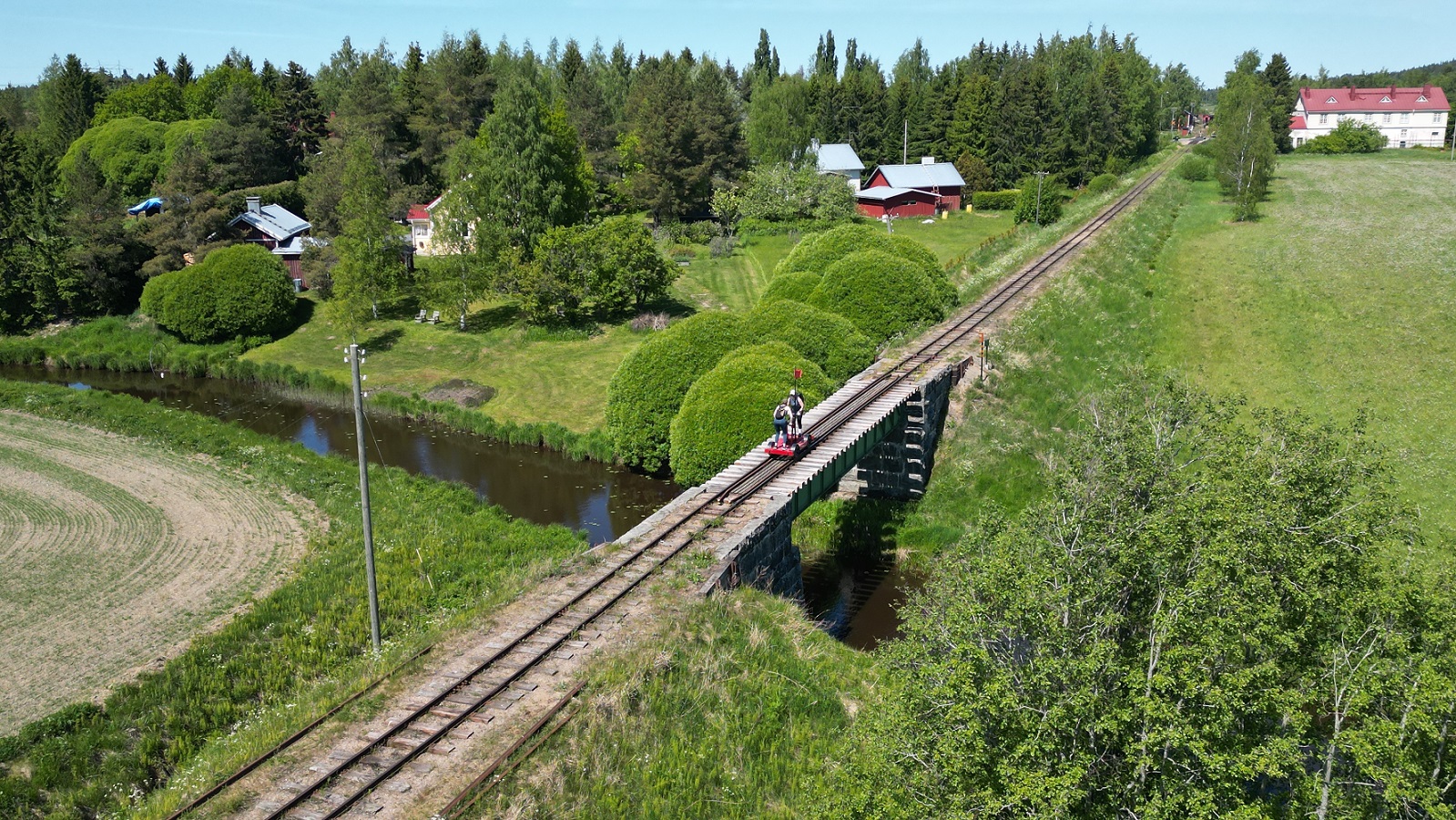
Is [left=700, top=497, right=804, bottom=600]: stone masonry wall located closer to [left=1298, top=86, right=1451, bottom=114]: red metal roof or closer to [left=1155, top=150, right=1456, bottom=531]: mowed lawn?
[left=1155, top=150, right=1456, bottom=531]: mowed lawn

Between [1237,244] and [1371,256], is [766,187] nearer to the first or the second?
[1237,244]

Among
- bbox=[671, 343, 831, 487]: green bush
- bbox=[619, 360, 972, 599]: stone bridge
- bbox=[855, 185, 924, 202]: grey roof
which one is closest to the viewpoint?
bbox=[619, 360, 972, 599]: stone bridge

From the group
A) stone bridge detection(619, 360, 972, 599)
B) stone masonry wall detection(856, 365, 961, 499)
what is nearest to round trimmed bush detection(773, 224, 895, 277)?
stone bridge detection(619, 360, 972, 599)

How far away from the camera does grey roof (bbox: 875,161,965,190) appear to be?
9325 centimetres

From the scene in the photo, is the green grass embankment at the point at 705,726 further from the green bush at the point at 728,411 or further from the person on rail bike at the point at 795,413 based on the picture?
the green bush at the point at 728,411

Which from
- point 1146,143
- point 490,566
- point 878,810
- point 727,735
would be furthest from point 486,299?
point 1146,143

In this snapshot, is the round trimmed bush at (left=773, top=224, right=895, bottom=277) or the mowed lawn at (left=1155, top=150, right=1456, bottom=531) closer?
the mowed lawn at (left=1155, top=150, right=1456, bottom=531)

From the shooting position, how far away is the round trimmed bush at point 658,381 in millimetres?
A: 37562

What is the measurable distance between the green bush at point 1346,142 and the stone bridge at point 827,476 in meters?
101

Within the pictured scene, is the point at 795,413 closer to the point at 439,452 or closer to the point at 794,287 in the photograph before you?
the point at 794,287

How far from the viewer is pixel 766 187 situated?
86188 millimetres

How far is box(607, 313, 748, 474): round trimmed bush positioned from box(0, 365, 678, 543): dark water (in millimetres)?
1560

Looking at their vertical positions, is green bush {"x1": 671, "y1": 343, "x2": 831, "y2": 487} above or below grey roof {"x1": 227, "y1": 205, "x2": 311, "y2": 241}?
below

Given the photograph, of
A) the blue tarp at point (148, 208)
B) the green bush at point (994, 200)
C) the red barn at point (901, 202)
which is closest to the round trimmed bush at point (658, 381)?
the blue tarp at point (148, 208)
